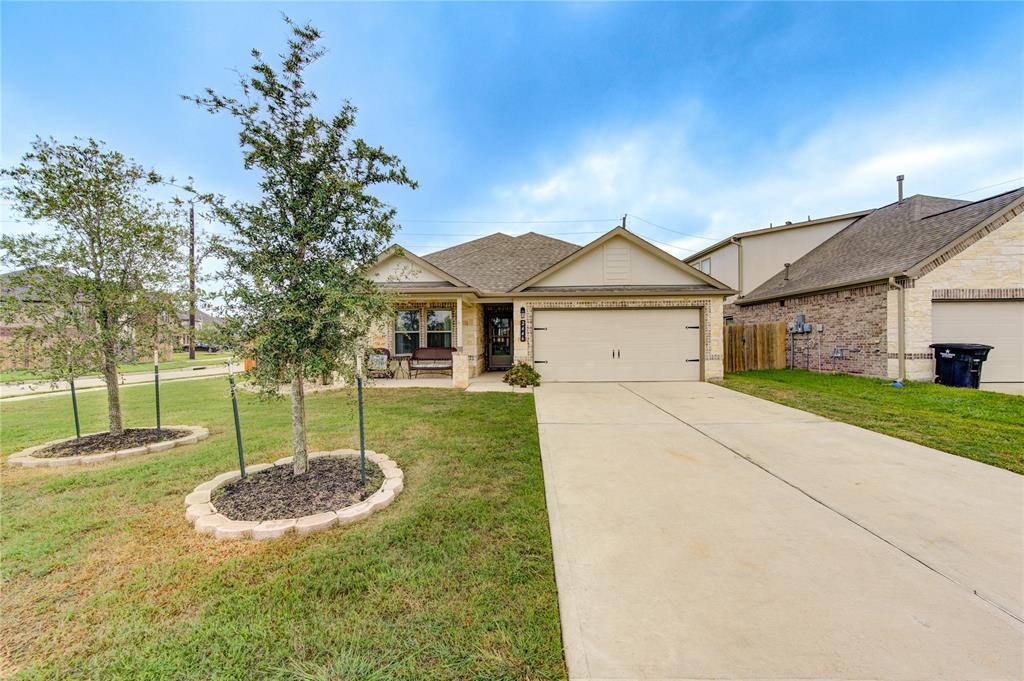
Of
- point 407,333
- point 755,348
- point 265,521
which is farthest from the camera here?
point 755,348

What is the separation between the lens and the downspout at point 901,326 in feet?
A: 32.7

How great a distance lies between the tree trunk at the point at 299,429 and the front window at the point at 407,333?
9.02 metres

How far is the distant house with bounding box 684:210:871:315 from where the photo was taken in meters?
16.3

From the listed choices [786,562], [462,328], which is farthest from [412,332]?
[786,562]

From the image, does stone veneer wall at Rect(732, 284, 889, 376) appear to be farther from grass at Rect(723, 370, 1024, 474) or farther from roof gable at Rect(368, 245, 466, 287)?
roof gable at Rect(368, 245, 466, 287)

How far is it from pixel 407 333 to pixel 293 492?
31.5 feet

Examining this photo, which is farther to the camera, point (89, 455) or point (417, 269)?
point (417, 269)

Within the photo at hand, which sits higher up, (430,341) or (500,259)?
(500,259)

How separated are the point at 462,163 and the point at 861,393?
16.6 meters

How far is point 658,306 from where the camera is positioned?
37.5 ft

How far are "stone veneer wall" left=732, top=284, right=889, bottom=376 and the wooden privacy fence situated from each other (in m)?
0.44

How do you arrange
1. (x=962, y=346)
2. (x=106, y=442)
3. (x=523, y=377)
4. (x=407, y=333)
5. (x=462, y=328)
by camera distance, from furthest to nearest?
(x=407, y=333), (x=462, y=328), (x=523, y=377), (x=962, y=346), (x=106, y=442)

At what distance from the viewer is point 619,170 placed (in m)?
17.9

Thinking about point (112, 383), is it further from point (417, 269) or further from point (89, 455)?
point (417, 269)
